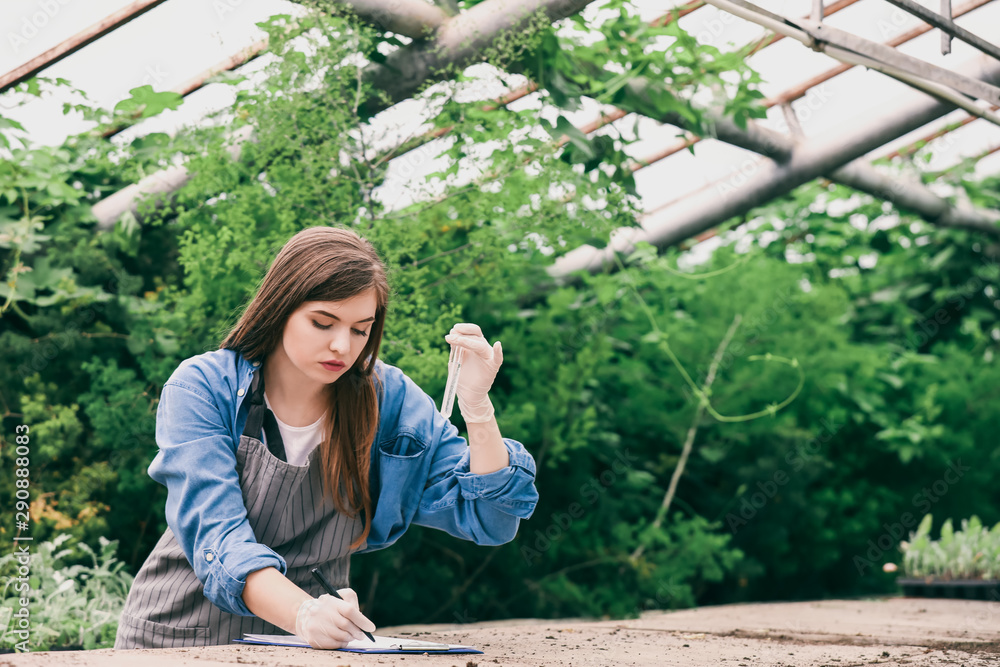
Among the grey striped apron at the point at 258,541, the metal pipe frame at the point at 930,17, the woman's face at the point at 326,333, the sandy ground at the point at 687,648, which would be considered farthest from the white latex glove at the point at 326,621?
the metal pipe frame at the point at 930,17

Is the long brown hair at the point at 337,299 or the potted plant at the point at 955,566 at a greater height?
the long brown hair at the point at 337,299

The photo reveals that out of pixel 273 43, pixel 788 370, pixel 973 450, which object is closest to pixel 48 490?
pixel 273 43

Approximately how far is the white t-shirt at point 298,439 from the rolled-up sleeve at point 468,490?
201 mm

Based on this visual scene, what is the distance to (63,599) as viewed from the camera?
2896mm

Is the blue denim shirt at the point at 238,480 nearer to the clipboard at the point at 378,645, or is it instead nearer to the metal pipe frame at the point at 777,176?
the clipboard at the point at 378,645

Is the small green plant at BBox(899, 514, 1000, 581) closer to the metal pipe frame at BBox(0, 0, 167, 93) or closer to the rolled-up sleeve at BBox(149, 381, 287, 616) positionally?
the rolled-up sleeve at BBox(149, 381, 287, 616)

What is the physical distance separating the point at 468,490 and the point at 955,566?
12.7 ft

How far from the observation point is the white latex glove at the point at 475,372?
1.66 m

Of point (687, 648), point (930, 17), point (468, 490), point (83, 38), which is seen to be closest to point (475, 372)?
point (468, 490)

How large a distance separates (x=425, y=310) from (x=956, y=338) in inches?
210

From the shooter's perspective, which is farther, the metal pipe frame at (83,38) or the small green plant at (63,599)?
the metal pipe frame at (83,38)

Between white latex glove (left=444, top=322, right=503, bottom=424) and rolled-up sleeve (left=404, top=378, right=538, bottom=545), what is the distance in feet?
0.27

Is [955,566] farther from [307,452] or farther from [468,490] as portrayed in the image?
[307,452]

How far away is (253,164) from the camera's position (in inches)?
128
